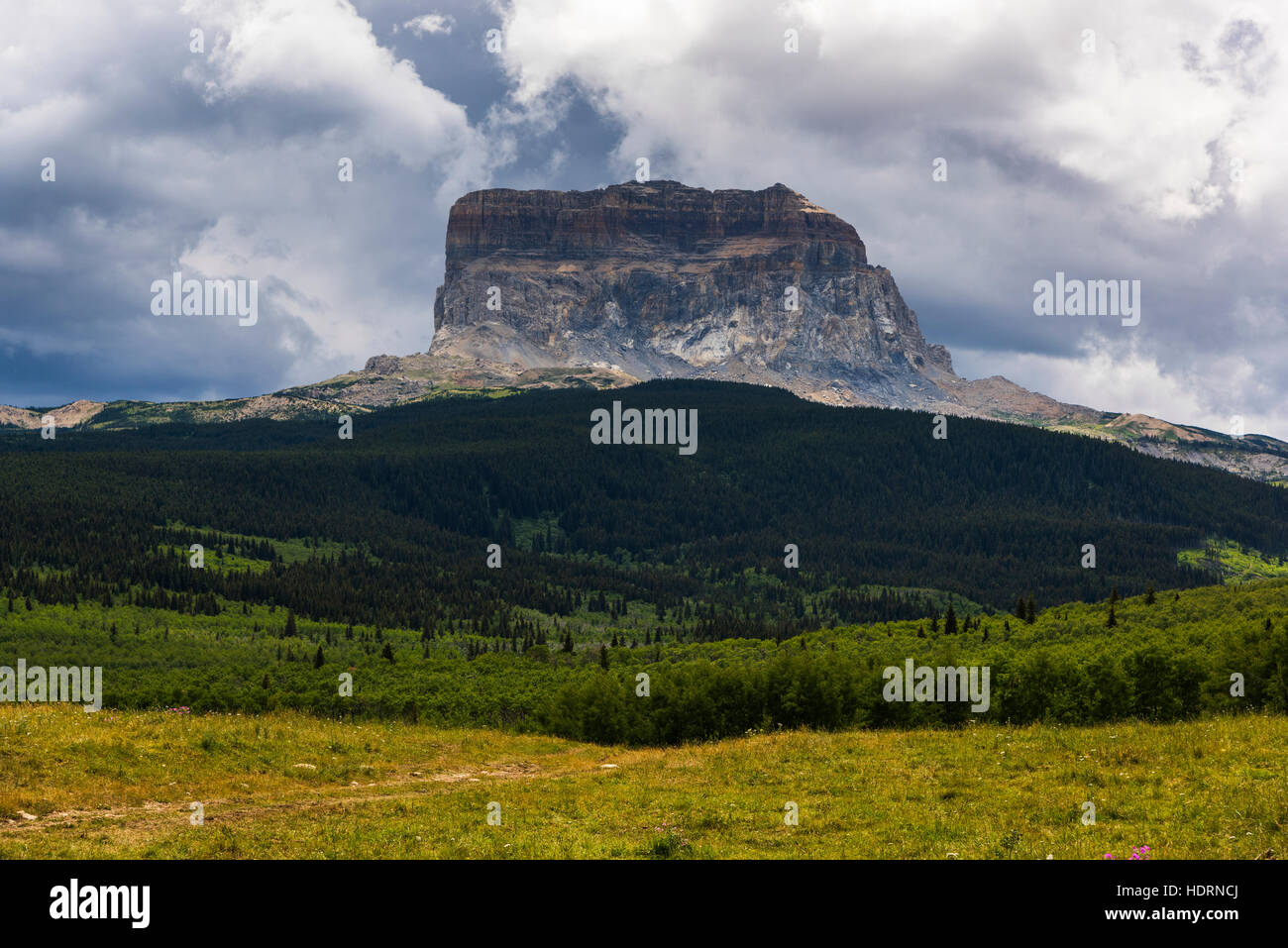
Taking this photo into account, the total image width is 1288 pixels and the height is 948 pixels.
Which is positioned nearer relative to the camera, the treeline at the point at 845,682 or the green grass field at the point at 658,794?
the green grass field at the point at 658,794

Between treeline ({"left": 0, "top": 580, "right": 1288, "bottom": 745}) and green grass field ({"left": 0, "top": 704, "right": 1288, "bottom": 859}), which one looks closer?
green grass field ({"left": 0, "top": 704, "right": 1288, "bottom": 859})

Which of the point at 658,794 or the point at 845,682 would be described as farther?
the point at 845,682

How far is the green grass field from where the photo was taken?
25.6 metres

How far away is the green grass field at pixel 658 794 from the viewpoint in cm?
2559

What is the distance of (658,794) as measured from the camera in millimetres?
35875

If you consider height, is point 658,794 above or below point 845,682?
below
